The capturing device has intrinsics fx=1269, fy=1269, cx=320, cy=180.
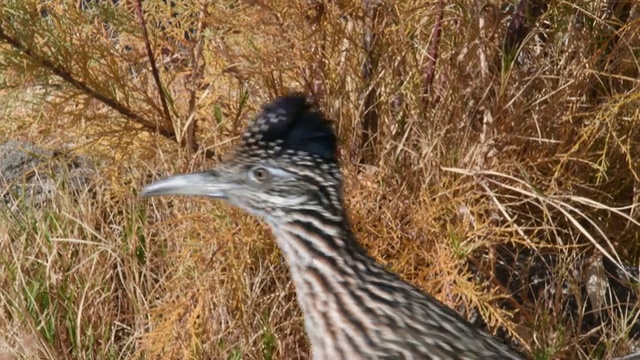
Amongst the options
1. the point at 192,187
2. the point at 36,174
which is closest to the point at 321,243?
the point at 192,187

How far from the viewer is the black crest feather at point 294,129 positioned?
3.14 metres

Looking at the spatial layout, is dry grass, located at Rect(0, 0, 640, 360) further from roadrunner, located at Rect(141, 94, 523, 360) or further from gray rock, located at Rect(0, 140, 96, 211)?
roadrunner, located at Rect(141, 94, 523, 360)

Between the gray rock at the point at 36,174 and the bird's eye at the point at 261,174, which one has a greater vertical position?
the bird's eye at the point at 261,174

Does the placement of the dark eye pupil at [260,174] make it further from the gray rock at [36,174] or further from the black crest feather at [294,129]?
the gray rock at [36,174]

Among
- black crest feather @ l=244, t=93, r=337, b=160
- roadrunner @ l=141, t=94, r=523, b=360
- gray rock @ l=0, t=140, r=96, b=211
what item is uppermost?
black crest feather @ l=244, t=93, r=337, b=160

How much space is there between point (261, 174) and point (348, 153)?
134cm

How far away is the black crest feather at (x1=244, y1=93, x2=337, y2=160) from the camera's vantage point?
3.14 metres

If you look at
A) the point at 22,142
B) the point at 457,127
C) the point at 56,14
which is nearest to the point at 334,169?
the point at 457,127

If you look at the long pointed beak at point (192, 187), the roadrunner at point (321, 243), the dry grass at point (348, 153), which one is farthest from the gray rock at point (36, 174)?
the roadrunner at point (321, 243)

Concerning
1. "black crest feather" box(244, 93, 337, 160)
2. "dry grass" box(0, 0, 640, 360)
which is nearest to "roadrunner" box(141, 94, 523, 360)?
"black crest feather" box(244, 93, 337, 160)

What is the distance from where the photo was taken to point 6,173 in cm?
571

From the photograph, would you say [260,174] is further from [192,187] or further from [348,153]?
[348,153]

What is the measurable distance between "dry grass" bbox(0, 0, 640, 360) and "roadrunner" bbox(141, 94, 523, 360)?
0.98m

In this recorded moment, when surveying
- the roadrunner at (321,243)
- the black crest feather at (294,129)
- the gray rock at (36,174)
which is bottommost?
the gray rock at (36,174)
